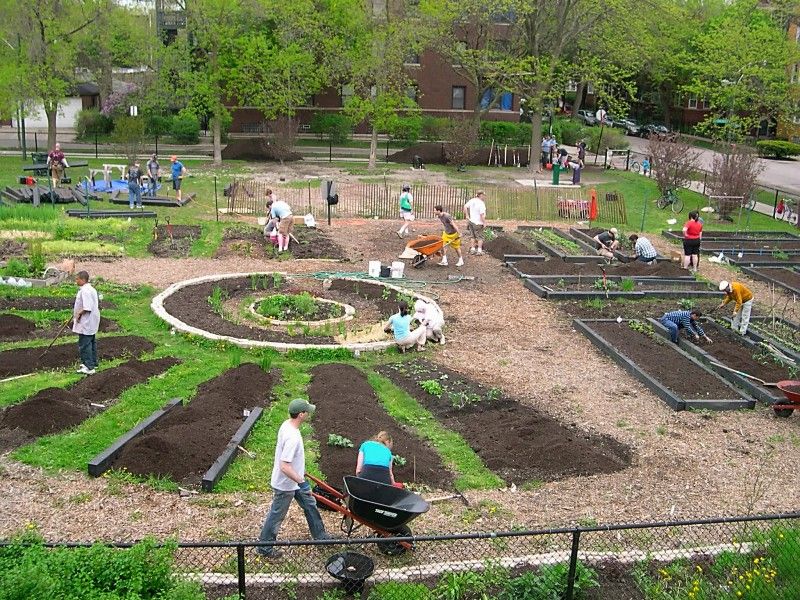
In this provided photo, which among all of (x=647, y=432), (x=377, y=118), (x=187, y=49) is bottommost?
(x=647, y=432)

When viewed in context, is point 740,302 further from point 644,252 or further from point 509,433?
point 509,433

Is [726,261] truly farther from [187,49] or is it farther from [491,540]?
[187,49]

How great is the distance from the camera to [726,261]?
82.4 ft

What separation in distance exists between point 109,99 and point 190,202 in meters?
24.4

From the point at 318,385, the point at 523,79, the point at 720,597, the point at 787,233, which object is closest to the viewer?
the point at 720,597

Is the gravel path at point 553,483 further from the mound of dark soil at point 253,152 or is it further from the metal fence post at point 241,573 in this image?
the mound of dark soil at point 253,152

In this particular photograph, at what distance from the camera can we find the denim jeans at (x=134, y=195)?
28.1 meters

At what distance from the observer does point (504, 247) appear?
24.7 meters

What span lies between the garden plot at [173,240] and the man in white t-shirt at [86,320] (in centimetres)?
854

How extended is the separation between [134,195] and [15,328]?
13.0 m

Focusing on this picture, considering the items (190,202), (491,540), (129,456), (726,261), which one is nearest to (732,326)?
(726,261)

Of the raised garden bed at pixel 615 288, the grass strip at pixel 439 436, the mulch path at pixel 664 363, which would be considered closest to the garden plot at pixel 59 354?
the grass strip at pixel 439 436

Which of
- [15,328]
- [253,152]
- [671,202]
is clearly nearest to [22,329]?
[15,328]

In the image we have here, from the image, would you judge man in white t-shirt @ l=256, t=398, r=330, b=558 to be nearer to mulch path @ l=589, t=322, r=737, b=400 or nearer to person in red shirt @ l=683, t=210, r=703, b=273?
mulch path @ l=589, t=322, r=737, b=400
